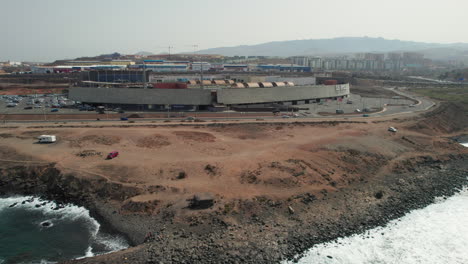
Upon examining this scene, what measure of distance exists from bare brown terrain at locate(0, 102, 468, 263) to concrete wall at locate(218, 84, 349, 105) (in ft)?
50.1

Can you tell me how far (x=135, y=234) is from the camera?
2450 centimetres

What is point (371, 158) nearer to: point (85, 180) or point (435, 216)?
point (435, 216)

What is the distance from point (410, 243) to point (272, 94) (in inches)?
1909

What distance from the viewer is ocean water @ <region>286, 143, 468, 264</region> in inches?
944

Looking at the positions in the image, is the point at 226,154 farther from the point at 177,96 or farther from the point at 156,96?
the point at 156,96

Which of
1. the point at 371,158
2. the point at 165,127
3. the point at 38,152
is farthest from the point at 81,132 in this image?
the point at 371,158

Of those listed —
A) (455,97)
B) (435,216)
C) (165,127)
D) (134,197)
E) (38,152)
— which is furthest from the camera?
(455,97)

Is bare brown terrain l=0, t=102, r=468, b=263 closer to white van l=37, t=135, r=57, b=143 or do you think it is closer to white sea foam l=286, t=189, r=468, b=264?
white van l=37, t=135, r=57, b=143

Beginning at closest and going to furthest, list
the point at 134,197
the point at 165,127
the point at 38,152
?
1. the point at 134,197
2. the point at 38,152
3. the point at 165,127

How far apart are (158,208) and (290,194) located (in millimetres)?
12213

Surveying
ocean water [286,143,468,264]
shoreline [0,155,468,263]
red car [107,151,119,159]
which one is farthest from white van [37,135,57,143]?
ocean water [286,143,468,264]

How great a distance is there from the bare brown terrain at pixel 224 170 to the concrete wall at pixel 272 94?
50.1ft

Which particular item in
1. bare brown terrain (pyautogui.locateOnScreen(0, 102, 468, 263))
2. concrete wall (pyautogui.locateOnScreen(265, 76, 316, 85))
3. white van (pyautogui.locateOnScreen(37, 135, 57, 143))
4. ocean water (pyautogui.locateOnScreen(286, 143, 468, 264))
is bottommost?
ocean water (pyautogui.locateOnScreen(286, 143, 468, 264))

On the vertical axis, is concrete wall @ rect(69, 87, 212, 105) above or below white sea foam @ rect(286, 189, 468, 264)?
above
